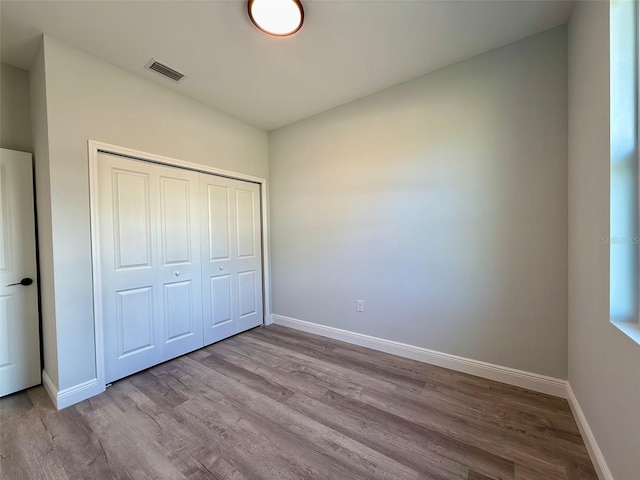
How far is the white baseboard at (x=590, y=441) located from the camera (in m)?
1.22

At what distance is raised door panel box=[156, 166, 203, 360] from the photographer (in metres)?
2.53

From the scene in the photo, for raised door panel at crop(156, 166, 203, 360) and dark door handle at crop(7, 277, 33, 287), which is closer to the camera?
dark door handle at crop(7, 277, 33, 287)

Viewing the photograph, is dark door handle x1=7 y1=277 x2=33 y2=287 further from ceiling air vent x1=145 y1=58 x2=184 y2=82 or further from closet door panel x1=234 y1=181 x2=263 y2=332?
ceiling air vent x1=145 y1=58 x2=184 y2=82

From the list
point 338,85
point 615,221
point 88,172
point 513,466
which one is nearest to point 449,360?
point 513,466

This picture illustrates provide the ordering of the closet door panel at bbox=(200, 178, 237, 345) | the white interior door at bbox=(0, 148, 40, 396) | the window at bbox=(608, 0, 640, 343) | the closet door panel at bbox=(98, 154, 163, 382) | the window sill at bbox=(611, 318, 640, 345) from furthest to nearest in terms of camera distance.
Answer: the closet door panel at bbox=(200, 178, 237, 345), the closet door panel at bbox=(98, 154, 163, 382), the white interior door at bbox=(0, 148, 40, 396), the window at bbox=(608, 0, 640, 343), the window sill at bbox=(611, 318, 640, 345)

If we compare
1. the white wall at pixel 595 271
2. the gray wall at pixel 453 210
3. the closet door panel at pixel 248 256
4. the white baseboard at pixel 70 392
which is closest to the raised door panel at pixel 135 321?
the white baseboard at pixel 70 392

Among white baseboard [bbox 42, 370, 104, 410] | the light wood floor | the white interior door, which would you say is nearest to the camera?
the light wood floor

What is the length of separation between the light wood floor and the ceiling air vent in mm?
2769

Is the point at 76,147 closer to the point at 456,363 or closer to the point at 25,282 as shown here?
the point at 25,282

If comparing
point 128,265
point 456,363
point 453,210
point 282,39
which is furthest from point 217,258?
point 456,363

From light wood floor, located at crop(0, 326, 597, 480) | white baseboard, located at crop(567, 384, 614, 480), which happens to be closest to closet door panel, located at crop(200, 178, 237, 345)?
light wood floor, located at crop(0, 326, 597, 480)

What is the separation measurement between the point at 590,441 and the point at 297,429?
1669 millimetres

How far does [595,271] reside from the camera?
137 cm

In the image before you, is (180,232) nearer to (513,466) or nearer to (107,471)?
(107,471)
